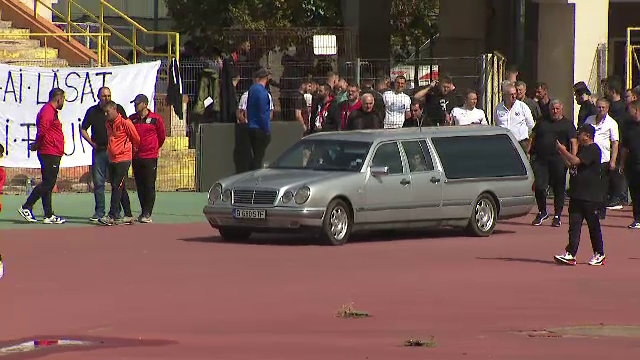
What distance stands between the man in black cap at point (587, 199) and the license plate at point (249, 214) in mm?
3809

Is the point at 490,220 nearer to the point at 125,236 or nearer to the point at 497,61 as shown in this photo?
the point at 125,236

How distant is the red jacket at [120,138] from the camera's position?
21.9 m

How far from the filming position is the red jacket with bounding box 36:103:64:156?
2188cm

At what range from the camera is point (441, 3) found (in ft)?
146

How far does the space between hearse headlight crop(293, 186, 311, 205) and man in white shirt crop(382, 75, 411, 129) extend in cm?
776

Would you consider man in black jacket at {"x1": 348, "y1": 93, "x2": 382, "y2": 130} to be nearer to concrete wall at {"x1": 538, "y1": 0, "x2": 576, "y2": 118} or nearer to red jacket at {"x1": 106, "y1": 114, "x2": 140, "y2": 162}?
red jacket at {"x1": 106, "y1": 114, "x2": 140, "y2": 162}

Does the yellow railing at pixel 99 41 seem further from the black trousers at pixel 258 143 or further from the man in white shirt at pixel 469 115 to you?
the man in white shirt at pixel 469 115

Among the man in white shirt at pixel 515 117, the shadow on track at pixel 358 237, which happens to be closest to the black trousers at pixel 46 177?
the shadow on track at pixel 358 237

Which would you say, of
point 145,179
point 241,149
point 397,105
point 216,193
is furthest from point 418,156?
point 241,149

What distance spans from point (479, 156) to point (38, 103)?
30.8 feet

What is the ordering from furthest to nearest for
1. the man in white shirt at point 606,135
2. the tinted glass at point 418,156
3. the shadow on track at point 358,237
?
the man in white shirt at point 606,135 → the tinted glass at point 418,156 → the shadow on track at point 358,237

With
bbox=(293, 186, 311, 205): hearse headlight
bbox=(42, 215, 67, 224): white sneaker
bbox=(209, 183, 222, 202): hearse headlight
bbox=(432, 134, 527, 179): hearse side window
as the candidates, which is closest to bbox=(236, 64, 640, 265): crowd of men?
bbox=(432, 134, 527, 179): hearse side window

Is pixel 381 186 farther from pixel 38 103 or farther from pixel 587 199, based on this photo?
pixel 38 103

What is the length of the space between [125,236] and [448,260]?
4957 mm
